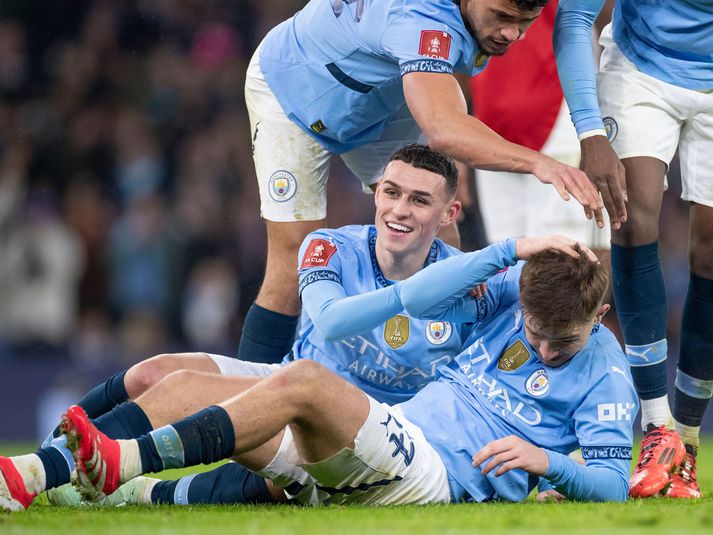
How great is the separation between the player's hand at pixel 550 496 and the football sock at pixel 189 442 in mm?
1145

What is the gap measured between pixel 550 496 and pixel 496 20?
1.74m

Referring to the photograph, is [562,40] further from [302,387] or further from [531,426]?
[302,387]

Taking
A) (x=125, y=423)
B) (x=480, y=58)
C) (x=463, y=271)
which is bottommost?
(x=125, y=423)

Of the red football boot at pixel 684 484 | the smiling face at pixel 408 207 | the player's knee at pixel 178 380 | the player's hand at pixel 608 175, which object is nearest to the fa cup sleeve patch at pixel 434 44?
the smiling face at pixel 408 207

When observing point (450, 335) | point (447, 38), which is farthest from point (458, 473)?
point (447, 38)

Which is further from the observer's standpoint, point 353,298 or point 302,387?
point 353,298

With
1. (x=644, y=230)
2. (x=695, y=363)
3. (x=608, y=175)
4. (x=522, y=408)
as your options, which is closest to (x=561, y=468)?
(x=522, y=408)

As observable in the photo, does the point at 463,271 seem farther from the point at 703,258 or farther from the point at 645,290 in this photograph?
the point at 703,258

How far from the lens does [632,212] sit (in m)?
4.68

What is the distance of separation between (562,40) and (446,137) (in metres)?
0.95

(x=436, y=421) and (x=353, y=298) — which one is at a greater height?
(x=353, y=298)

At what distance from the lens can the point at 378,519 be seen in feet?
11.0

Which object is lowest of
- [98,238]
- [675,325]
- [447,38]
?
[675,325]

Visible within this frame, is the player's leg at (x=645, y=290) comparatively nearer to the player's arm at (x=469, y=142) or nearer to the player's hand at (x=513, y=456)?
the player's arm at (x=469, y=142)
